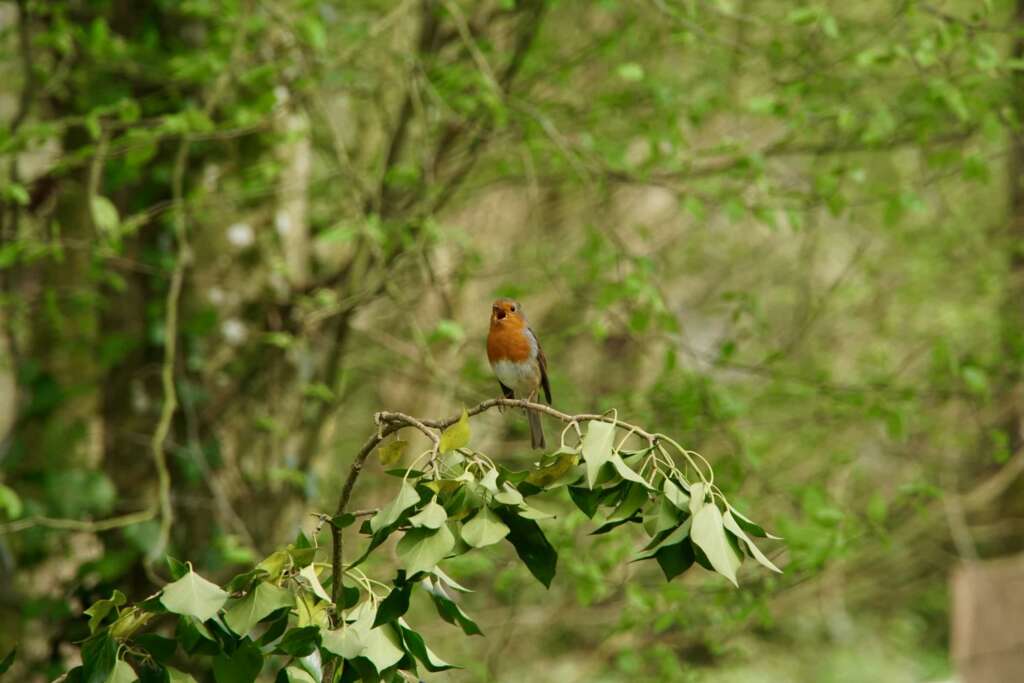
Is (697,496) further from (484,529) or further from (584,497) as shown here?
(484,529)

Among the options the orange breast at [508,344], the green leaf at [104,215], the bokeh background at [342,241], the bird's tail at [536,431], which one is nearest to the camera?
the green leaf at [104,215]

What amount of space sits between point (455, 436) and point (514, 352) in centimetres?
217

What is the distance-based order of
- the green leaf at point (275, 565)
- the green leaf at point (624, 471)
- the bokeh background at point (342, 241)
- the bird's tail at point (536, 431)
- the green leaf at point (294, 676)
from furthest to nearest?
the bokeh background at point (342, 241), the bird's tail at point (536, 431), the green leaf at point (294, 676), the green leaf at point (275, 565), the green leaf at point (624, 471)

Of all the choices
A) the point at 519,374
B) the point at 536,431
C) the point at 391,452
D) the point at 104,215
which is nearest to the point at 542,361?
the point at 519,374

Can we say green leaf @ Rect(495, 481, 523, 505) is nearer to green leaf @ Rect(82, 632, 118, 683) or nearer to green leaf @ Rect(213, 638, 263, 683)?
green leaf @ Rect(213, 638, 263, 683)

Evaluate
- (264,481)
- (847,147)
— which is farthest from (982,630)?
(264,481)

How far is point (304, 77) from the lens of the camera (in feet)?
14.1

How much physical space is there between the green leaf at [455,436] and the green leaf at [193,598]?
0.36 metres

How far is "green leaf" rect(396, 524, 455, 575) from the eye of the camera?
4.99ft

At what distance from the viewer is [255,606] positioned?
1.66m

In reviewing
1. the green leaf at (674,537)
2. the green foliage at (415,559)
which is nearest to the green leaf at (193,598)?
the green foliage at (415,559)

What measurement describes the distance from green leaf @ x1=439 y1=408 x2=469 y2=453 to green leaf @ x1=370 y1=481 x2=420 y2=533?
0.08 meters

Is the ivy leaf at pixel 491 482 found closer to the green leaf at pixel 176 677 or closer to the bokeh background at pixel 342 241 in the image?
the green leaf at pixel 176 677

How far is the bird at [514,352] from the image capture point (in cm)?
375
